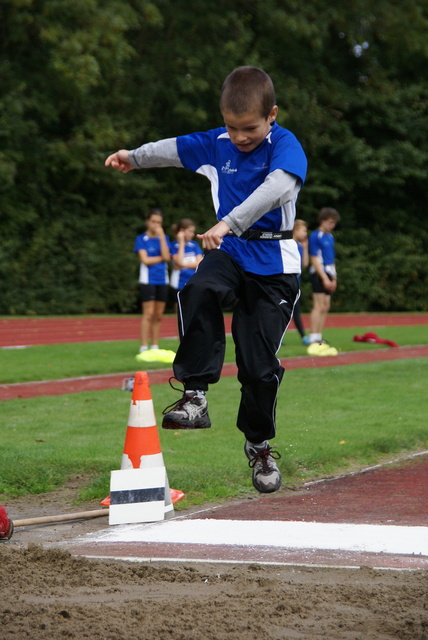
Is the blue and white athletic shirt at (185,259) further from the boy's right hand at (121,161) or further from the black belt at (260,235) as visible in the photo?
the black belt at (260,235)

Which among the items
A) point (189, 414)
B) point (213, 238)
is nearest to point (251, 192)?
point (213, 238)

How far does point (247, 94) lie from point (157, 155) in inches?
32.9

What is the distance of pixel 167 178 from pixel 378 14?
9.54 metres

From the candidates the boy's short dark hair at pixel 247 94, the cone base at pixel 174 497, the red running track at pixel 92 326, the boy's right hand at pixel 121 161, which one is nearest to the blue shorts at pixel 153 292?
the red running track at pixel 92 326

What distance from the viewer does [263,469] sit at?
5480 millimetres

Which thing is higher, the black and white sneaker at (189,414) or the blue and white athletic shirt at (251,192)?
the blue and white athletic shirt at (251,192)

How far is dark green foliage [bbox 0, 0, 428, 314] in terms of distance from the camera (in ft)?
87.8

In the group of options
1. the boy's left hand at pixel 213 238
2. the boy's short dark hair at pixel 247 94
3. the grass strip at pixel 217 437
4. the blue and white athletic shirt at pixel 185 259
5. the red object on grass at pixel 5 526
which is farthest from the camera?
the blue and white athletic shirt at pixel 185 259

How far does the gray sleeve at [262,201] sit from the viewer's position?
4711 millimetres

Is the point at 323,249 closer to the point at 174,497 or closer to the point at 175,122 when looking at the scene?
the point at 174,497

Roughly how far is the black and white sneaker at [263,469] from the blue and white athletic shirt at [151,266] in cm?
928

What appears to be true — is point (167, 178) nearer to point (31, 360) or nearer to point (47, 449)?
point (31, 360)

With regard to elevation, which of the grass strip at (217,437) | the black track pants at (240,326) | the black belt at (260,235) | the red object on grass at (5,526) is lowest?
the grass strip at (217,437)

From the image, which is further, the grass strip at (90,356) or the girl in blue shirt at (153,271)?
the girl in blue shirt at (153,271)
